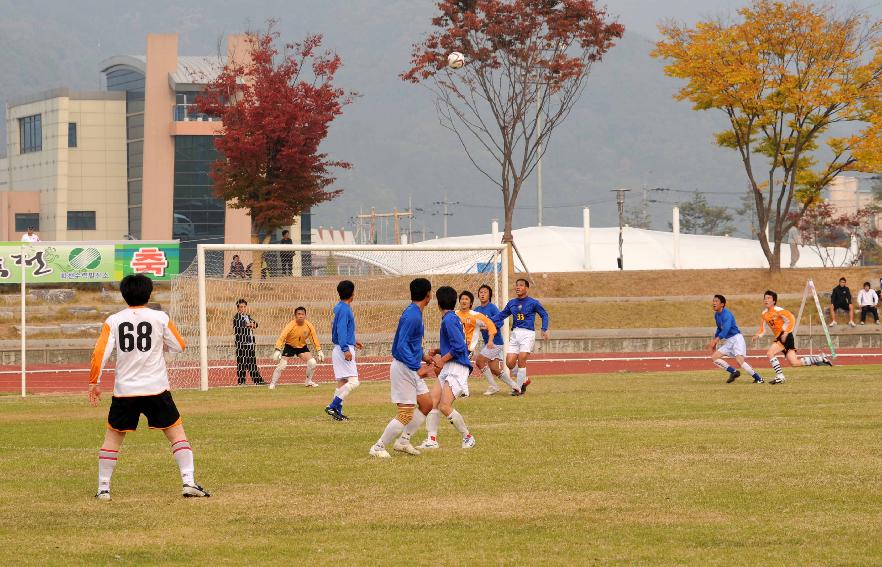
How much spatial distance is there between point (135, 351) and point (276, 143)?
1463 inches

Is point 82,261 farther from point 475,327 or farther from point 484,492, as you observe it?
point 484,492

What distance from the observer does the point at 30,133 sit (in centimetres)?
8031

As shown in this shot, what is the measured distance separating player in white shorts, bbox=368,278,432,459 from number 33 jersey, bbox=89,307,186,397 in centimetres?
330

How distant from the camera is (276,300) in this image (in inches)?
1417

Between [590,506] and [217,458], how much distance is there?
5.15m

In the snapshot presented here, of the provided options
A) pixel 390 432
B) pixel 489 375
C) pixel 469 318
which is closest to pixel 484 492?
pixel 390 432

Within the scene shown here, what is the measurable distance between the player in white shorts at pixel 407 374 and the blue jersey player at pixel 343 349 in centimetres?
429

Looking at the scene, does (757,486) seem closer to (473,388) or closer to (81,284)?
(473,388)

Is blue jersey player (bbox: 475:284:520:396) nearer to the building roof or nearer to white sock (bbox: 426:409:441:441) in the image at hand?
white sock (bbox: 426:409:441:441)

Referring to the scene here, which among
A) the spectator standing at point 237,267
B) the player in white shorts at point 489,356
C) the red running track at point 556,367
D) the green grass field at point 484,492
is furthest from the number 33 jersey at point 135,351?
the spectator standing at point 237,267

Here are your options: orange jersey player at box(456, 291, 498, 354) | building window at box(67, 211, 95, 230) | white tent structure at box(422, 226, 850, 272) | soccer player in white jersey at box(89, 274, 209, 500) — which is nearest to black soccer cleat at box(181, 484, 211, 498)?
soccer player in white jersey at box(89, 274, 209, 500)

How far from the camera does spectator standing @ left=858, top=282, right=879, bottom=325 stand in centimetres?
4147

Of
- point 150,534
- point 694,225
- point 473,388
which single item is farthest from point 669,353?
point 694,225

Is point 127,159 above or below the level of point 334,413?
above
